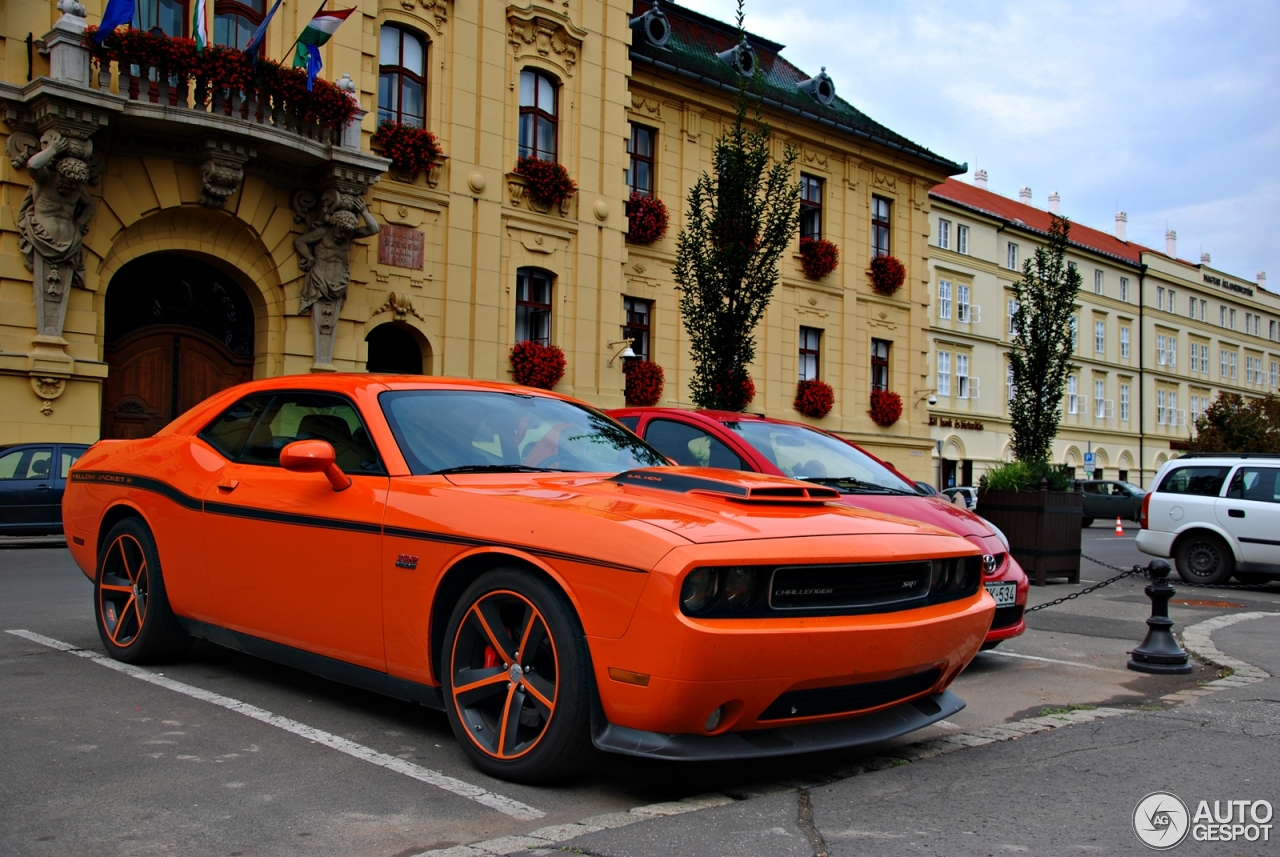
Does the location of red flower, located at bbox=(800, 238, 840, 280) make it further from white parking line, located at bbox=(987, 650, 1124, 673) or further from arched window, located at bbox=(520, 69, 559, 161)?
white parking line, located at bbox=(987, 650, 1124, 673)

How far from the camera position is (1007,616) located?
712 centimetres

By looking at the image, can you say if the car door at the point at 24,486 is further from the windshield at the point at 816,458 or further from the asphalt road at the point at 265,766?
the windshield at the point at 816,458

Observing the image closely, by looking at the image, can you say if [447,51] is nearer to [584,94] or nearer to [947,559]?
[584,94]

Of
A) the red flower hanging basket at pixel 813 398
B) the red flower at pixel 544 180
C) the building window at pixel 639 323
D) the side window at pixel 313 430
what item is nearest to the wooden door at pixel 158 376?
the red flower at pixel 544 180

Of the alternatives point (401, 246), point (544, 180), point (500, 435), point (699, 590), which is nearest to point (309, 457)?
point (500, 435)

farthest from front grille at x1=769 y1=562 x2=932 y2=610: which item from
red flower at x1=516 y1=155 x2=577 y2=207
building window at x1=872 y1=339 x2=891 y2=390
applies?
building window at x1=872 y1=339 x2=891 y2=390

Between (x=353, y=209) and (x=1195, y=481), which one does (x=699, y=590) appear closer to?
(x=1195, y=481)

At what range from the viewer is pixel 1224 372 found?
70062 mm

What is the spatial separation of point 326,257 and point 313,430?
1482cm

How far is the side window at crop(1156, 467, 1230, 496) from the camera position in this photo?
14875mm

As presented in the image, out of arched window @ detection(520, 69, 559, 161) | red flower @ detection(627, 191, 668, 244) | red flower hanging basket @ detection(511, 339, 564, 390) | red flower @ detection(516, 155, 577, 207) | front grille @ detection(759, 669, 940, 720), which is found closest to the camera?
front grille @ detection(759, 669, 940, 720)

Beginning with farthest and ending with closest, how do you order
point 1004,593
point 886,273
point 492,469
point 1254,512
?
point 886,273 < point 1254,512 < point 1004,593 < point 492,469

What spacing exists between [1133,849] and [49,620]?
713 cm

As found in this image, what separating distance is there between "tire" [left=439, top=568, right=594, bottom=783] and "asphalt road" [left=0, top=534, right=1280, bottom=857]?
0.41ft
